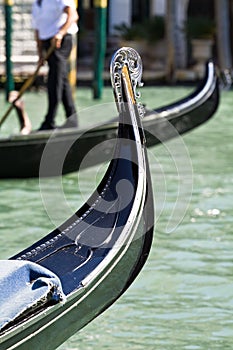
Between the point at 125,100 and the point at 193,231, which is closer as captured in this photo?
the point at 125,100

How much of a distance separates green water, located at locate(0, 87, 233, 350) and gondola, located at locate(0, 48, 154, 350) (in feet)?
1.44

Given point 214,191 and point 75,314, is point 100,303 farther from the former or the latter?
point 214,191

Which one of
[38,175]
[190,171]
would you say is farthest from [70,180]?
[190,171]

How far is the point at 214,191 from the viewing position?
569 cm

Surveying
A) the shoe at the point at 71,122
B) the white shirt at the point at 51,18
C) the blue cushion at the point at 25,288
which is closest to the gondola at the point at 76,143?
the shoe at the point at 71,122

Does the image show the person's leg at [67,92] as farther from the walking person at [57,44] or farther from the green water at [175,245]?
the green water at [175,245]

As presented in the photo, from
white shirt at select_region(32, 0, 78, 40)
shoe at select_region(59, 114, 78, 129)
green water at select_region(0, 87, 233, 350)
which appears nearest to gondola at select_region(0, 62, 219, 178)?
green water at select_region(0, 87, 233, 350)

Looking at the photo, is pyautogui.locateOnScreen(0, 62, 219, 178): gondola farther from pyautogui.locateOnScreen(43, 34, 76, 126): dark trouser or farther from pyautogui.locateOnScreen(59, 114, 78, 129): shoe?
pyautogui.locateOnScreen(43, 34, 76, 126): dark trouser

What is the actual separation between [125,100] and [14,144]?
268 centimetres

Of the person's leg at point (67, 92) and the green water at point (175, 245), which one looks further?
the person's leg at point (67, 92)

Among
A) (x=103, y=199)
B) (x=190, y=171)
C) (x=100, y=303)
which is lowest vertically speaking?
(x=190, y=171)

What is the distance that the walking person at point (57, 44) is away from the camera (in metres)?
6.28

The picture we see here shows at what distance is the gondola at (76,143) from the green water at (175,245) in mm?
81

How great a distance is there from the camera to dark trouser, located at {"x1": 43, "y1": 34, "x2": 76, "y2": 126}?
6.34 m
